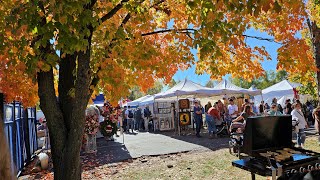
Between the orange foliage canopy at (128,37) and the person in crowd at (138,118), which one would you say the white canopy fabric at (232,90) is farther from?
the orange foliage canopy at (128,37)

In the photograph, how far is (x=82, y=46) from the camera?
4.10 metres

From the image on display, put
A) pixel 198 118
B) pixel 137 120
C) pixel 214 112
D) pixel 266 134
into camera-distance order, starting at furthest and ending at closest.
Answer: pixel 137 120 < pixel 198 118 < pixel 214 112 < pixel 266 134

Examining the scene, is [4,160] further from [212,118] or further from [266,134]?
[212,118]

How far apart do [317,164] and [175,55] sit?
384cm

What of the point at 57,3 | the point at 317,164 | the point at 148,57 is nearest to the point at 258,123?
the point at 317,164

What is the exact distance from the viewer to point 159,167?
29.7ft

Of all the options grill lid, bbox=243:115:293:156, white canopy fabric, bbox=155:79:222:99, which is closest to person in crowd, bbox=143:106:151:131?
white canopy fabric, bbox=155:79:222:99

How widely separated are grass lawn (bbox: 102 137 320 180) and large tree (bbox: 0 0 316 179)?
2.78m

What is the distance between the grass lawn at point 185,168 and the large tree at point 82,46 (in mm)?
2785

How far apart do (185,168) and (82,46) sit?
575 centimetres

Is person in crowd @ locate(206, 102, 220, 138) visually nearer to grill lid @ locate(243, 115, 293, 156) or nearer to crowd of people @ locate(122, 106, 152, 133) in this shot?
crowd of people @ locate(122, 106, 152, 133)

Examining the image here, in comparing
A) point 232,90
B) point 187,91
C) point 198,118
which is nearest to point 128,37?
point 198,118

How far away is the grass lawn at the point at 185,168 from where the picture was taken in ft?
26.0

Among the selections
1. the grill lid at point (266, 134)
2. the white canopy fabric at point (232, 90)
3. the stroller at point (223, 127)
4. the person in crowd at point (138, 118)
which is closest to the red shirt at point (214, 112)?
the stroller at point (223, 127)
